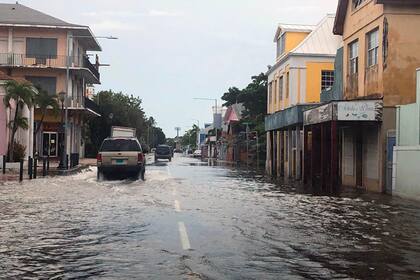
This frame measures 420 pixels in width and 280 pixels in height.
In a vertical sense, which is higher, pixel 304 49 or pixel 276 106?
pixel 304 49

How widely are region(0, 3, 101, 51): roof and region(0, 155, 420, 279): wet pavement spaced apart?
1389 inches

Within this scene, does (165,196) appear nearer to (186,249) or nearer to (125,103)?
(186,249)

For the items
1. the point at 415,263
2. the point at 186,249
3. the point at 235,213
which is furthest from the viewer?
the point at 235,213

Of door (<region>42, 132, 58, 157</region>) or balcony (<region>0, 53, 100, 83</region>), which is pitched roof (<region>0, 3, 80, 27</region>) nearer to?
balcony (<region>0, 53, 100, 83</region>)

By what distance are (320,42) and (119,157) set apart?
17.3 meters

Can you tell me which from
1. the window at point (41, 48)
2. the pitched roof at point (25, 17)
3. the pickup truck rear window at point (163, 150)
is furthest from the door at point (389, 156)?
the pickup truck rear window at point (163, 150)

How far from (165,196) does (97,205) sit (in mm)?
3284

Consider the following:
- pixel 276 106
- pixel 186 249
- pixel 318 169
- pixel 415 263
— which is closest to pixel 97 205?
pixel 186 249

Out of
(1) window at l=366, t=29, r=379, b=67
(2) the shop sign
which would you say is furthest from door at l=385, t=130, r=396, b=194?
(1) window at l=366, t=29, r=379, b=67

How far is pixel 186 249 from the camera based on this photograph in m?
9.14

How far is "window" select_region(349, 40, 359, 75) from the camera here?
84.4ft

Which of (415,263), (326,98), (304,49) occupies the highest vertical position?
(304,49)

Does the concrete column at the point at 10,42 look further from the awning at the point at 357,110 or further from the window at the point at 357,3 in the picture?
the awning at the point at 357,110

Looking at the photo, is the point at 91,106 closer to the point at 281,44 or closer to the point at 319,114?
the point at 281,44
